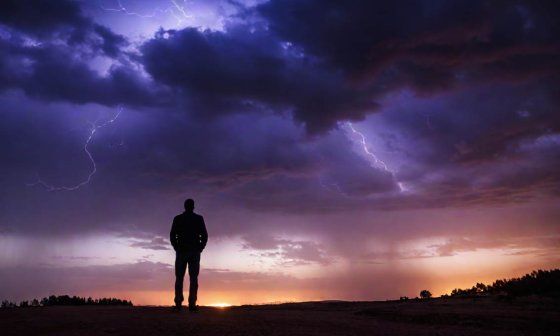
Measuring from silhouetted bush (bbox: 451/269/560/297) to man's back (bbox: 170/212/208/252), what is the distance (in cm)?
1075

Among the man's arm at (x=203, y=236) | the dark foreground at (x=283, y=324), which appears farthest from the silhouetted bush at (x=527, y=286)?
the man's arm at (x=203, y=236)

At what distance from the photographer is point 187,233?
1113 cm

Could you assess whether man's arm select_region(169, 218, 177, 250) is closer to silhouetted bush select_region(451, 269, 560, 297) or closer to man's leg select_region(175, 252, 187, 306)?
man's leg select_region(175, 252, 187, 306)

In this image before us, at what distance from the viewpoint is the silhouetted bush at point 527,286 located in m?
15.5

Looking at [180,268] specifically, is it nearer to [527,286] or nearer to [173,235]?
[173,235]

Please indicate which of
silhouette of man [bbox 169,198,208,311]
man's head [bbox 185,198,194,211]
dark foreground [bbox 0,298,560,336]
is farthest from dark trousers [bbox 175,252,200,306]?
dark foreground [bbox 0,298,560,336]

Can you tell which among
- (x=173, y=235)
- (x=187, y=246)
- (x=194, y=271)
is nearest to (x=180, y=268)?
(x=194, y=271)

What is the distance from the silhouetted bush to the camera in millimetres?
15523

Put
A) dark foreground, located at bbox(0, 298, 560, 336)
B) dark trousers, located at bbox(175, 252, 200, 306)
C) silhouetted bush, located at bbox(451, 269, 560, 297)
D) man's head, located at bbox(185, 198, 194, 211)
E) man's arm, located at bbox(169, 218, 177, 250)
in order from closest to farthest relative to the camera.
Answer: dark foreground, located at bbox(0, 298, 560, 336) < dark trousers, located at bbox(175, 252, 200, 306) < man's arm, located at bbox(169, 218, 177, 250) < man's head, located at bbox(185, 198, 194, 211) < silhouetted bush, located at bbox(451, 269, 560, 297)

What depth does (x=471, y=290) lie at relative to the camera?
20.2 m

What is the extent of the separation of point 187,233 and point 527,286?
12676 millimetres

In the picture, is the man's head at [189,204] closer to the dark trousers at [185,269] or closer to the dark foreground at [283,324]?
the dark trousers at [185,269]

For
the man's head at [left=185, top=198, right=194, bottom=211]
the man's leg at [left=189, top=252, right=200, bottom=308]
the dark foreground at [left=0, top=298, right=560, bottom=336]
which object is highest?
the man's head at [left=185, top=198, right=194, bottom=211]

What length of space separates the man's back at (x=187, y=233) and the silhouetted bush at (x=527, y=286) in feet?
35.3
